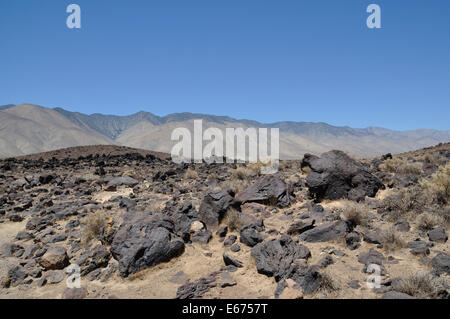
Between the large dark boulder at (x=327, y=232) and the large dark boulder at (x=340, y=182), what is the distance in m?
2.28

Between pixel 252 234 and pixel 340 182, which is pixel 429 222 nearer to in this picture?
pixel 340 182

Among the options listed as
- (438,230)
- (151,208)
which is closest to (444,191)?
(438,230)

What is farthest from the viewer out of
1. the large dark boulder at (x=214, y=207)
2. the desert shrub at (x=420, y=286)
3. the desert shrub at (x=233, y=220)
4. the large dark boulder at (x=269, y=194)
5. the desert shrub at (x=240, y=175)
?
the desert shrub at (x=240, y=175)

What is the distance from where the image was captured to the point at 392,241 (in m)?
6.20

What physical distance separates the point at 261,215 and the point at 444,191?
15.8 ft

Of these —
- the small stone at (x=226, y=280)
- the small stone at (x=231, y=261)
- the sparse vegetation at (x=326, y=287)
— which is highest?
the sparse vegetation at (x=326, y=287)

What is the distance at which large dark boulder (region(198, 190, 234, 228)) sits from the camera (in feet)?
27.8

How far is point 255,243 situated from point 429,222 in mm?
3922

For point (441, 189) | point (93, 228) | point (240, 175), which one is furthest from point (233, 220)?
point (240, 175)

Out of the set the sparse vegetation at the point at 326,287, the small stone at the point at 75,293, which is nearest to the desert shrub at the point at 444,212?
the sparse vegetation at the point at 326,287

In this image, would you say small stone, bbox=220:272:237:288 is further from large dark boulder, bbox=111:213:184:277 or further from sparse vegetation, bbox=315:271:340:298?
sparse vegetation, bbox=315:271:340:298

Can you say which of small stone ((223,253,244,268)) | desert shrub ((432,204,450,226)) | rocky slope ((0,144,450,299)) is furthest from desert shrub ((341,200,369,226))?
small stone ((223,253,244,268))

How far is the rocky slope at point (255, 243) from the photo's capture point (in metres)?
5.36

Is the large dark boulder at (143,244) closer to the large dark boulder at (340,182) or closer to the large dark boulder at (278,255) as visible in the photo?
the large dark boulder at (278,255)
